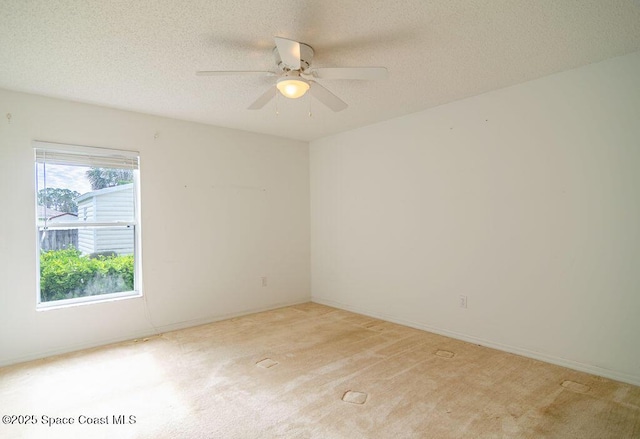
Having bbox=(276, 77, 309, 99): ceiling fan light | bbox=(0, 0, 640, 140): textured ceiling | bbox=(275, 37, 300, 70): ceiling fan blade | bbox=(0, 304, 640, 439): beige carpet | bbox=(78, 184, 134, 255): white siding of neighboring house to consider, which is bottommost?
bbox=(0, 304, 640, 439): beige carpet

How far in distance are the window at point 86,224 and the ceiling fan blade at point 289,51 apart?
2.40 meters

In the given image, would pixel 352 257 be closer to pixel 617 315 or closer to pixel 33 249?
pixel 617 315

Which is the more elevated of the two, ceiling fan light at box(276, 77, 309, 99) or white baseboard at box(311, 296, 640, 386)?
ceiling fan light at box(276, 77, 309, 99)

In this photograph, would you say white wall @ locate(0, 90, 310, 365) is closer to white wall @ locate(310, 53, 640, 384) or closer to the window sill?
the window sill

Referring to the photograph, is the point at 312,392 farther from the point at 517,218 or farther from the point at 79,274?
the point at 79,274

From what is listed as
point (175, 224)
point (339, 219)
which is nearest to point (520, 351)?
point (339, 219)

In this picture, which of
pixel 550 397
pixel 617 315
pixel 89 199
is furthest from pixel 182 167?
pixel 617 315

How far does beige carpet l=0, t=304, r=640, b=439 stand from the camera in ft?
6.70

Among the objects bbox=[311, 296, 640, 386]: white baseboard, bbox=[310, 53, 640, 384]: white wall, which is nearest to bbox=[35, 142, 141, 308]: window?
bbox=[310, 53, 640, 384]: white wall

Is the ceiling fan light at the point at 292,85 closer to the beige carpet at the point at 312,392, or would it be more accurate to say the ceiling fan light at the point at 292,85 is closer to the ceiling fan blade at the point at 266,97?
the ceiling fan blade at the point at 266,97

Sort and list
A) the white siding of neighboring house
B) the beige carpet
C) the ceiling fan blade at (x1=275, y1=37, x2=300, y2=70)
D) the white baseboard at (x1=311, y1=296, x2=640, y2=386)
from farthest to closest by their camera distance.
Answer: the white siding of neighboring house → the white baseboard at (x1=311, y1=296, x2=640, y2=386) → the beige carpet → the ceiling fan blade at (x1=275, y1=37, x2=300, y2=70)

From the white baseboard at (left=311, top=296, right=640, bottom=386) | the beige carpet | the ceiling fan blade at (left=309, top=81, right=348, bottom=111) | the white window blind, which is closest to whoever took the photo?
the beige carpet

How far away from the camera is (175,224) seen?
3963mm

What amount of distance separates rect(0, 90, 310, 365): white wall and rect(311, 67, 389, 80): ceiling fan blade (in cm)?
236
